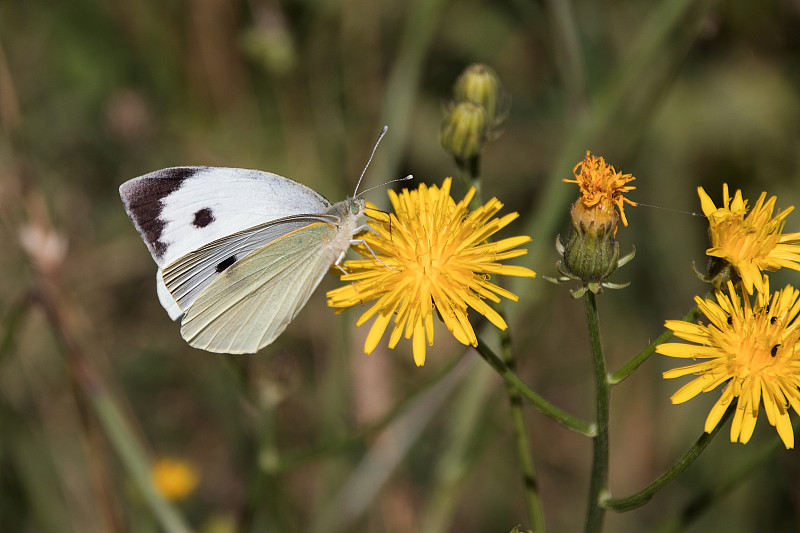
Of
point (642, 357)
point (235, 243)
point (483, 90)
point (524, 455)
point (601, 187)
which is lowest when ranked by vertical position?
point (524, 455)

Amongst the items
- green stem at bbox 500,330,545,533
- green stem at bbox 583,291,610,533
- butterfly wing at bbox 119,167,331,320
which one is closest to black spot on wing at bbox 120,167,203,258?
butterfly wing at bbox 119,167,331,320

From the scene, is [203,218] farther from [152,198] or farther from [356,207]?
[356,207]

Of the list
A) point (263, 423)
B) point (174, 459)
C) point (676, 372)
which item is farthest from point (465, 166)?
point (174, 459)

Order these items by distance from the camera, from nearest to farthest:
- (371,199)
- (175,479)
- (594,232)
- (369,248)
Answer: (594,232), (369,248), (371,199), (175,479)

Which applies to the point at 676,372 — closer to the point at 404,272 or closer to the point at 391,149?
the point at 404,272

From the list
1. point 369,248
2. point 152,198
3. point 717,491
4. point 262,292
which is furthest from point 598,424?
point 152,198

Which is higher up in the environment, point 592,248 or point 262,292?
point 592,248

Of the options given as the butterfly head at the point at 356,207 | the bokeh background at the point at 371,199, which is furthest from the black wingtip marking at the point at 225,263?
the butterfly head at the point at 356,207

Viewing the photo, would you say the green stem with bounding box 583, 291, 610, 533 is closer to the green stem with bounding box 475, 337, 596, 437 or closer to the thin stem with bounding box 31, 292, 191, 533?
the green stem with bounding box 475, 337, 596, 437
